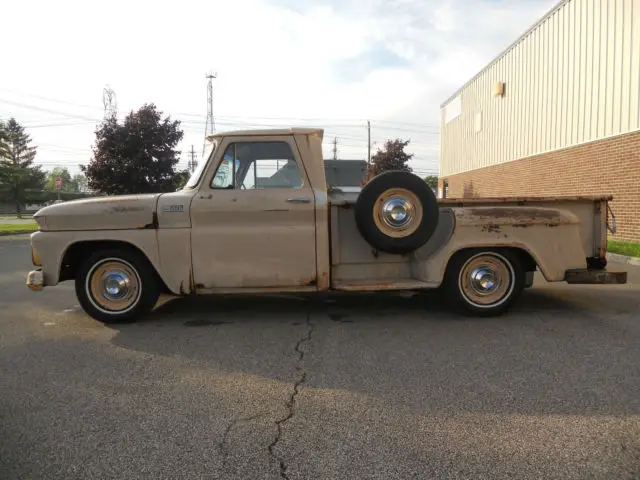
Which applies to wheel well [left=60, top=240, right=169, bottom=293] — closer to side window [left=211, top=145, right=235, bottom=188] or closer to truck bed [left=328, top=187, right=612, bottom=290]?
side window [left=211, top=145, right=235, bottom=188]

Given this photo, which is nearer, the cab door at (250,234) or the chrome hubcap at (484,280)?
the cab door at (250,234)

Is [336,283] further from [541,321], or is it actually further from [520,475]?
[520,475]

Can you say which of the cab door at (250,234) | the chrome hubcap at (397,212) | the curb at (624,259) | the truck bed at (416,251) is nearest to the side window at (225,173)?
the cab door at (250,234)

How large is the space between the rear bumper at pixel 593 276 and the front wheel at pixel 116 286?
462 centimetres

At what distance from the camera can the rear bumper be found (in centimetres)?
528

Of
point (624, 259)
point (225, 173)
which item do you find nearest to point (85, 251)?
point (225, 173)

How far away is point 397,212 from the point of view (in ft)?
17.1

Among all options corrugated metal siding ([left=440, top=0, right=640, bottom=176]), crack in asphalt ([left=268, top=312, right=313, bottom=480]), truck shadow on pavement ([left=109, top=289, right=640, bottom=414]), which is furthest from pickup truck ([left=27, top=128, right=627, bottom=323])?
corrugated metal siding ([left=440, top=0, right=640, bottom=176])

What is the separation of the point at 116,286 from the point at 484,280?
162 inches

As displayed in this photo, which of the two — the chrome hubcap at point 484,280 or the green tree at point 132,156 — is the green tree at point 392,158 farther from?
the chrome hubcap at point 484,280

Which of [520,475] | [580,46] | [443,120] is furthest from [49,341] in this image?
[443,120]

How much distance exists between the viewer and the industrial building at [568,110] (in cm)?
1185

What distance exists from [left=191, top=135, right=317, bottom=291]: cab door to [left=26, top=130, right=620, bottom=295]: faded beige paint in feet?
0.04

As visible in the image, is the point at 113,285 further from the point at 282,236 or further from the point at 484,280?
the point at 484,280
